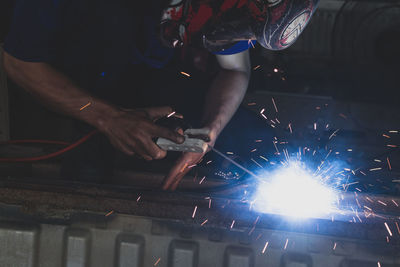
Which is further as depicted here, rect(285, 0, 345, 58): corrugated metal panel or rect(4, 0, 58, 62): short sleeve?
rect(285, 0, 345, 58): corrugated metal panel

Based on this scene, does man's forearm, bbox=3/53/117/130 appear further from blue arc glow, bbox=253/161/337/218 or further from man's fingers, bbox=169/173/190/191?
blue arc glow, bbox=253/161/337/218

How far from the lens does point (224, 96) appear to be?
2.10 metres

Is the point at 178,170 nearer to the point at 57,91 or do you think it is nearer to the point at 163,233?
the point at 163,233

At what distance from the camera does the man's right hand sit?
5.07 ft

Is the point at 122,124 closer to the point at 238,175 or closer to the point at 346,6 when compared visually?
the point at 238,175

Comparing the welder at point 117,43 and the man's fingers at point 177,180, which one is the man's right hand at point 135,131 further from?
the man's fingers at point 177,180

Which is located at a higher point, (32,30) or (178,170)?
(32,30)

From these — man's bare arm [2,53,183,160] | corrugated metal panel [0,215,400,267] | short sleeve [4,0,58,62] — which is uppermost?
short sleeve [4,0,58,62]

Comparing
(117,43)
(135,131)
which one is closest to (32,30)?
(117,43)

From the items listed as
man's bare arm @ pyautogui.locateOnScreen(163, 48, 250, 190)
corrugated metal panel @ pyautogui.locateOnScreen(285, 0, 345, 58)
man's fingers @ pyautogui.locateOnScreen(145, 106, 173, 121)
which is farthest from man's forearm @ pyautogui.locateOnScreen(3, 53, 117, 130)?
corrugated metal panel @ pyautogui.locateOnScreen(285, 0, 345, 58)

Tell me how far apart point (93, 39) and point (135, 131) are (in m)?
0.53

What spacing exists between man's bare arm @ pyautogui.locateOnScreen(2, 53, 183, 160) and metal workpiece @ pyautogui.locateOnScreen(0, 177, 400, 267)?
0.31 meters

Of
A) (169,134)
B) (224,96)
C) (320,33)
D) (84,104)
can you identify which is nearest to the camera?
(169,134)

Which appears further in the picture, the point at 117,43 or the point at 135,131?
the point at 117,43
